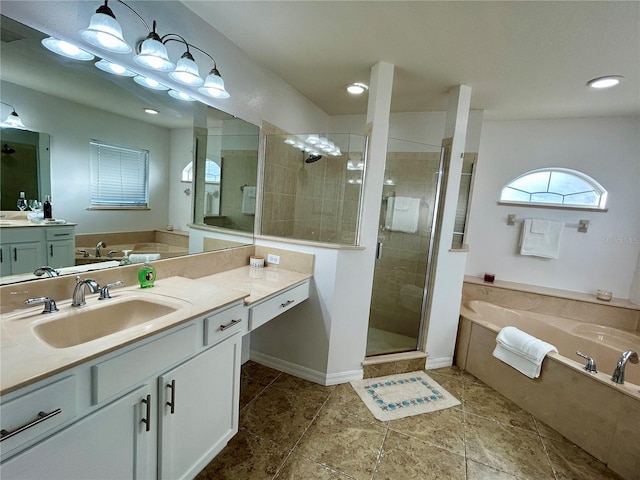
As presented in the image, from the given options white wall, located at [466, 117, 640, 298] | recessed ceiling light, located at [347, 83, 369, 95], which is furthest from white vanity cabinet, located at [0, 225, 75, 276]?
white wall, located at [466, 117, 640, 298]

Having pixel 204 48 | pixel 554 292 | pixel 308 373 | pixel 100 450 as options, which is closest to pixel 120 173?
pixel 204 48

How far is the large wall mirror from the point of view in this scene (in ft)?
3.76

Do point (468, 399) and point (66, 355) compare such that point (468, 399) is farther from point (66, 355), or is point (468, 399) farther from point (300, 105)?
point (300, 105)

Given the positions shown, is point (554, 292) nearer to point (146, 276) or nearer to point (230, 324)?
point (230, 324)

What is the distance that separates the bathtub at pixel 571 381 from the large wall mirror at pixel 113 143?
228 centimetres

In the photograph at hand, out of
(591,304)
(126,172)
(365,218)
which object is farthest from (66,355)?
(591,304)

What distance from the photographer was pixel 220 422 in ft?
4.74

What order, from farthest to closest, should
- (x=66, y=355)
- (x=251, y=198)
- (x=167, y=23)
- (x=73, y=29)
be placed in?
1. (x=251, y=198)
2. (x=167, y=23)
3. (x=73, y=29)
4. (x=66, y=355)

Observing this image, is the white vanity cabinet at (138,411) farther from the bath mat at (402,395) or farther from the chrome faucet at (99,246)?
the bath mat at (402,395)

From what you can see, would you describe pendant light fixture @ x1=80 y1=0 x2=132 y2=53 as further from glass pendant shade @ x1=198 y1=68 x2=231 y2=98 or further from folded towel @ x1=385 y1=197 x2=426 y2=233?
folded towel @ x1=385 y1=197 x2=426 y2=233

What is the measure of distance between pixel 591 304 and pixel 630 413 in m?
1.49

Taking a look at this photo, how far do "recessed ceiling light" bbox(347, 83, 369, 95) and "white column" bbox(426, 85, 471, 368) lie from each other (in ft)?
2.37

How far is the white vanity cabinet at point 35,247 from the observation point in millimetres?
1146

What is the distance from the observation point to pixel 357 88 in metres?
2.54
